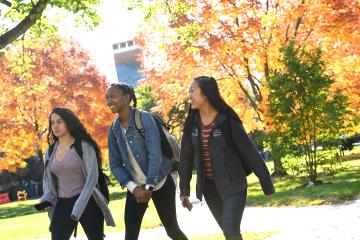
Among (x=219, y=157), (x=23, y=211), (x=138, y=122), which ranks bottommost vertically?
(x=23, y=211)

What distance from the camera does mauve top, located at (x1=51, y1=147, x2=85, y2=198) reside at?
5238 millimetres

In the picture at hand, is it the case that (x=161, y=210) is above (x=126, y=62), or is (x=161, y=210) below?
below

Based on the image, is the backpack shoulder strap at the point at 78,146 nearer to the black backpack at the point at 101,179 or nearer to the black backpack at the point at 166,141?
the black backpack at the point at 101,179

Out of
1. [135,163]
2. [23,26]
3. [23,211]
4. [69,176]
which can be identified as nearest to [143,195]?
[135,163]

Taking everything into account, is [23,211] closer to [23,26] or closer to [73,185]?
[23,26]

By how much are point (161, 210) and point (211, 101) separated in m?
1.13

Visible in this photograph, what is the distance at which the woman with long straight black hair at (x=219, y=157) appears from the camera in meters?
4.65

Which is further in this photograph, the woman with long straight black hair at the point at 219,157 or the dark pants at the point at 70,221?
the dark pants at the point at 70,221

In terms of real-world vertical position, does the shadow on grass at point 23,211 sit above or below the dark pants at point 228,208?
below

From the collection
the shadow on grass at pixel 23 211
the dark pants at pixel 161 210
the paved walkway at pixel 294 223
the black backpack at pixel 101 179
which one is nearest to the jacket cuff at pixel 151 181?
the dark pants at pixel 161 210

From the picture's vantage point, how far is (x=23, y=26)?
10.8 metres

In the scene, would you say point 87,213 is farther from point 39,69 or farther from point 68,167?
point 39,69

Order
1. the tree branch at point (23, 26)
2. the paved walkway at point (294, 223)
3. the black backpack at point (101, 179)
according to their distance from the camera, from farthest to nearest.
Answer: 1. the tree branch at point (23, 26)
2. the paved walkway at point (294, 223)
3. the black backpack at point (101, 179)

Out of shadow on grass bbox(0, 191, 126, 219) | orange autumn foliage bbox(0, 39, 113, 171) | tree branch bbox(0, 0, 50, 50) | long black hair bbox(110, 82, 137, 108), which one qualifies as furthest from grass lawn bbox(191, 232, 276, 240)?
orange autumn foliage bbox(0, 39, 113, 171)
